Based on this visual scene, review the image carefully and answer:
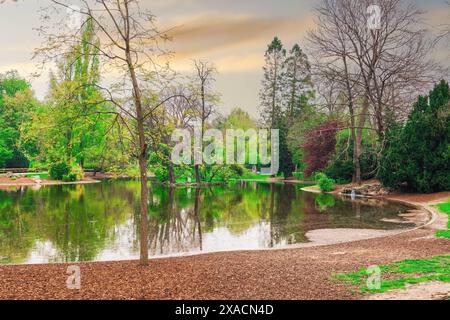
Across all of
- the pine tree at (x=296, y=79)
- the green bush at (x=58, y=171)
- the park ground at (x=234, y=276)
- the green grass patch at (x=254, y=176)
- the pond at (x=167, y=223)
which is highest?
the pine tree at (x=296, y=79)

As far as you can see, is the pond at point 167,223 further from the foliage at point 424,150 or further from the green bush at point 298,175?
the green bush at point 298,175

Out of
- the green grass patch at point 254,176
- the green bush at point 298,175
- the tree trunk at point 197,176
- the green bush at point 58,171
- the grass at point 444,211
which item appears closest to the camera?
the grass at point 444,211

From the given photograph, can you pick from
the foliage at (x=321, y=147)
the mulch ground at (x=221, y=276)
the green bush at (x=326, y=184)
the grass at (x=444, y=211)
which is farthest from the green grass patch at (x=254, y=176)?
the mulch ground at (x=221, y=276)

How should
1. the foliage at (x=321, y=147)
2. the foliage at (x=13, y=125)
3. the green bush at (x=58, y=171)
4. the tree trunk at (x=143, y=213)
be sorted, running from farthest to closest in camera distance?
1. the foliage at (x=13, y=125)
2. the green bush at (x=58, y=171)
3. the foliage at (x=321, y=147)
4. the tree trunk at (x=143, y=213)

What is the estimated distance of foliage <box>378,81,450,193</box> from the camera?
2862 centimetres

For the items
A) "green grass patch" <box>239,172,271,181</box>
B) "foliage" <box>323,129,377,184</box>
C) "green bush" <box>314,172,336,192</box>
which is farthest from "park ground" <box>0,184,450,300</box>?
"green grass patch" <box>239,172,271,181</box>

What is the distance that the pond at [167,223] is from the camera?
1502 cm

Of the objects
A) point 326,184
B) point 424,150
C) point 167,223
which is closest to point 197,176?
point 326,184

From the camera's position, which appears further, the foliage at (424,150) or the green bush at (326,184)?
the green bush at (326,184)

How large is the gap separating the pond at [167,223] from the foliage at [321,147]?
51.4ft
